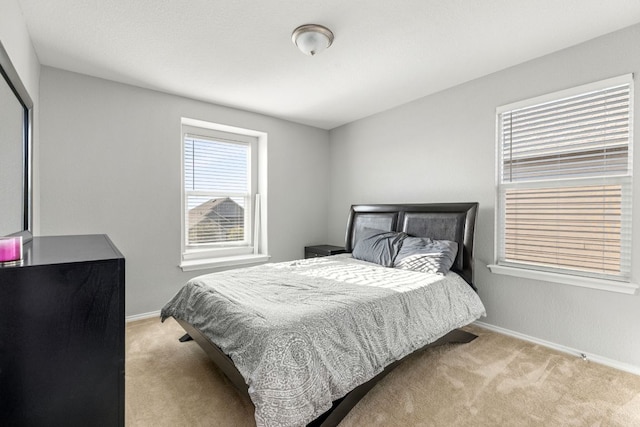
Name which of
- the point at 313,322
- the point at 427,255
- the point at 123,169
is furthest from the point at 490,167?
the point at 123,169

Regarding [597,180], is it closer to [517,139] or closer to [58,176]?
[517,139]

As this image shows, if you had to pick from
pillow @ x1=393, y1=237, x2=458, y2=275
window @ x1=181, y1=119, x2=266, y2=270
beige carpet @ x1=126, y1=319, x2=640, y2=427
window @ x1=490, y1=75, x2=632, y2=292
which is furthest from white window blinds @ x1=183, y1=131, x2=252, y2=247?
window @ x1=490, y1=75, x2=632, y2=292

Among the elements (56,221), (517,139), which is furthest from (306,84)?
(56,221)

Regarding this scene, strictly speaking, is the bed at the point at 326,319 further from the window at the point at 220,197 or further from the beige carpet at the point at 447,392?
the window at the point at 220,197

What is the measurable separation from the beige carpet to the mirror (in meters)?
1.19

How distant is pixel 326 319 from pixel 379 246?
1.63 meters

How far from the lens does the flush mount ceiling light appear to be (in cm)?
211

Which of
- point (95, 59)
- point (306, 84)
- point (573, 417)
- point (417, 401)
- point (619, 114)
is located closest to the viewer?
point (573, 417)

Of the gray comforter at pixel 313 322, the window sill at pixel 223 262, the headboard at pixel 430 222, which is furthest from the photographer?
the window sill at pixel 223 262

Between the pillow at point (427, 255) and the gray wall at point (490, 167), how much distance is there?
51 centimetres

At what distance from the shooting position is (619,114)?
222 centimetres

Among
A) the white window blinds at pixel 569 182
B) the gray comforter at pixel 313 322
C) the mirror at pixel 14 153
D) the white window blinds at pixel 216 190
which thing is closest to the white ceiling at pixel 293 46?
the white window blinds at pixel 569 182

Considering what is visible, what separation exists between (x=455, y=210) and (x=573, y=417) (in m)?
1.68

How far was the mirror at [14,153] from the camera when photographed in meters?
1.38
